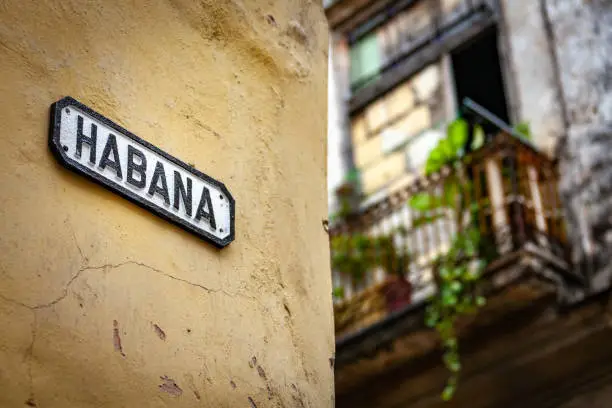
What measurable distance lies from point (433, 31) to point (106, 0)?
7712 millimetres

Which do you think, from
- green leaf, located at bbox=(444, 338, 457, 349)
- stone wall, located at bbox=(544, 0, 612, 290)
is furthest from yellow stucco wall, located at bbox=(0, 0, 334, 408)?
stone wall, located at bbox=(544, 0, 612, 290)

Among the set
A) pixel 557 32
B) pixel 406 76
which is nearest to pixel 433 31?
pixel 406 76

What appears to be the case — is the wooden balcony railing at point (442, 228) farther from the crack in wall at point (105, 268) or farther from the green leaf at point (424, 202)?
the crack in wall at point (105, 268)

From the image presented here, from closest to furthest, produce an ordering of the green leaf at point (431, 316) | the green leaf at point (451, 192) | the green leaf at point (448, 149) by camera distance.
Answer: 1. the green leaf at point (431, 316)
2. the green leaf at point (451, 192)
3. the green leaf at point (448, 149)

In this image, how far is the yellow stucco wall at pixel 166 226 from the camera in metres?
2.41

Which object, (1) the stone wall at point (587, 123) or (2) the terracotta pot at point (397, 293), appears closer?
(1) the stone wall at point (587, 123)

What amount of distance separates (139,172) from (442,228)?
6.19 meters

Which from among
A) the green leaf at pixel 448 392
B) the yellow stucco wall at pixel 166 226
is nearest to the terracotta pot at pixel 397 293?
the green leaf at pixel 448 392

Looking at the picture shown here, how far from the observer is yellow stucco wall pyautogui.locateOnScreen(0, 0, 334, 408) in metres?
2.41

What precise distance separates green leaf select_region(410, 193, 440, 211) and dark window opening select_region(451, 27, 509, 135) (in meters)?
1.39

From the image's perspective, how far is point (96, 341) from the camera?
8.13ft

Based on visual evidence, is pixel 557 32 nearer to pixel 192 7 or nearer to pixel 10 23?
pixel 192 7

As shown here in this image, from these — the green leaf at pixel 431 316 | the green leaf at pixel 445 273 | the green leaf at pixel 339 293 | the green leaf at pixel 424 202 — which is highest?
the green leaf at pixel 424 202

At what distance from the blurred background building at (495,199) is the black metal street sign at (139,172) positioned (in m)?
4.93
